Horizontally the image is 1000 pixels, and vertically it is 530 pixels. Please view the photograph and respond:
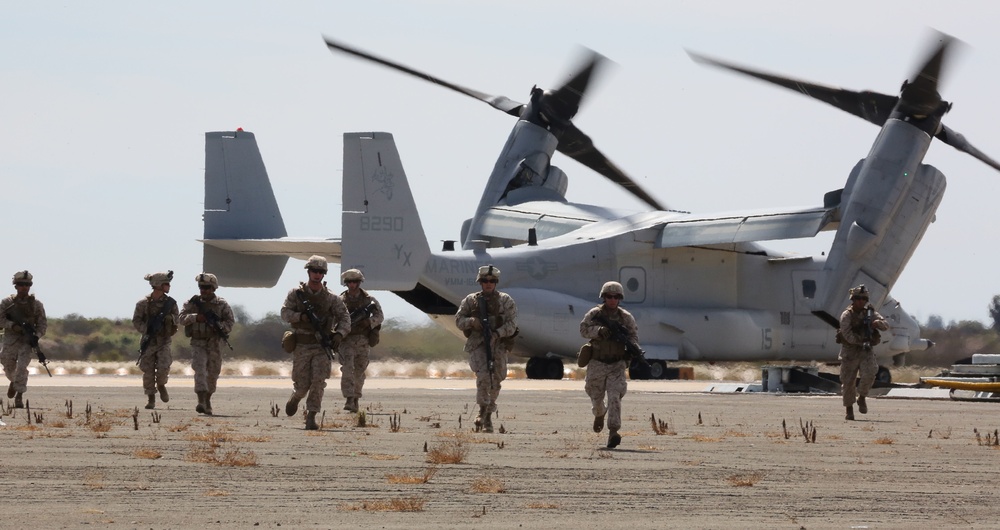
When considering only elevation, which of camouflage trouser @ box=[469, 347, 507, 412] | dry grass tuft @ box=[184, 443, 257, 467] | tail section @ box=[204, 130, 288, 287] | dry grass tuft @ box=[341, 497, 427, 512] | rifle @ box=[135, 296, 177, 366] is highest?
tail section @ box=[204, 130, 288, 287]

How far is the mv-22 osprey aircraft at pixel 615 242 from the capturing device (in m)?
34.1

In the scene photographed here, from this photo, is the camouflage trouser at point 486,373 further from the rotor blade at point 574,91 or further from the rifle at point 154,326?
the rotor blade at point 574,91

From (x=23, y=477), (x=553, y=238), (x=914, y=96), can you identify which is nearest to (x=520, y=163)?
(x=553, y=238)

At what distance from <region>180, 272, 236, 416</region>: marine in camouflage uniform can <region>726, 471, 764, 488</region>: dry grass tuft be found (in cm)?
912

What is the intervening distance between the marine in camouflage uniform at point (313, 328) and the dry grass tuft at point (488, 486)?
19.1 feet

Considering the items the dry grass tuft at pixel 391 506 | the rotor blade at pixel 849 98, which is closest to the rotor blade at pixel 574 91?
the rotor blade at pixel 849 98

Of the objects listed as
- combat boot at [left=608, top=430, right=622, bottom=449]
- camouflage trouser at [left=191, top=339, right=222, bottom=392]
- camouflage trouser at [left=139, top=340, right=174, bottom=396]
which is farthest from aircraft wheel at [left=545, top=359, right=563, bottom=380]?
combat boot at [left=608, top=430, right=622, bottom=449]

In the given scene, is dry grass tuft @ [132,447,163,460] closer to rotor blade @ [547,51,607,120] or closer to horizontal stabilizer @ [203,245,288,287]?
horizontal stabilizer @ [203,245,288,287]

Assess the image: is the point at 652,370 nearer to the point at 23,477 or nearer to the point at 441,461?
the point at 441,461

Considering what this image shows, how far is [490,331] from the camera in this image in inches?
686

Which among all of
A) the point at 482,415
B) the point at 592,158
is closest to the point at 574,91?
the point at 592,158

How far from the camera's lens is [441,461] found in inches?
529

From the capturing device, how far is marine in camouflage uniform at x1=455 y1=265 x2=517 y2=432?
17422mm

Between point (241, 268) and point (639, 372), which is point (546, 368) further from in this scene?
point (241, 268)
